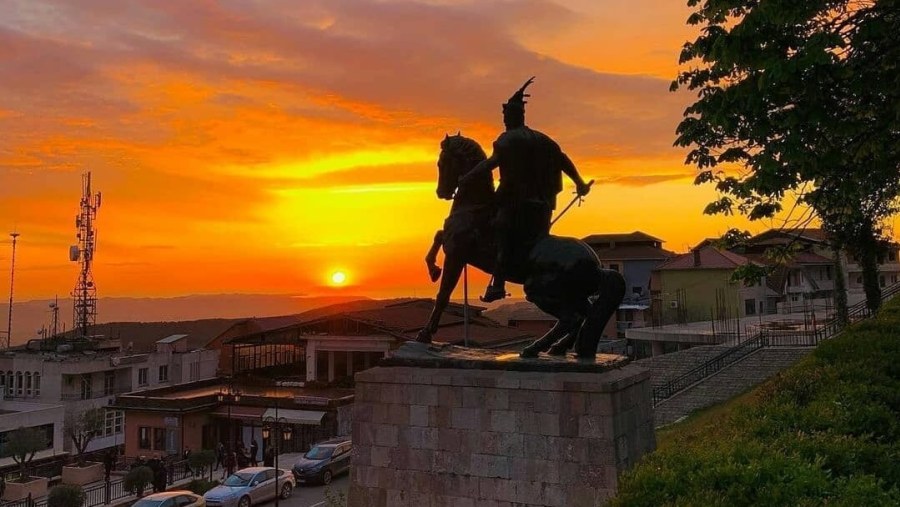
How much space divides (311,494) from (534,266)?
60.1 feet

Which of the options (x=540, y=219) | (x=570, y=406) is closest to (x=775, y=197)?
(x=540, y=219)

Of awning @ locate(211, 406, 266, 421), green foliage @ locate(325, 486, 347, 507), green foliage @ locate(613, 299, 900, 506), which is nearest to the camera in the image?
green foliage @ locate(613, 299, 900, 506)

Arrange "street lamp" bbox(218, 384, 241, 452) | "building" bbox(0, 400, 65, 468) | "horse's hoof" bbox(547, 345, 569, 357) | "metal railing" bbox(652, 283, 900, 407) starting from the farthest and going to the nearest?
"street lamp" bbox(218, 384, 241, 452) < "building" bbox(0, 400, 65, 468) < "metal railing" bbox(652, 283, 900, 407) < "horse's hoof" bbox(547, 345, 569, 357)

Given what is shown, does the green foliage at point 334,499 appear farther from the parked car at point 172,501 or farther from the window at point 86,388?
the window at point 86,388

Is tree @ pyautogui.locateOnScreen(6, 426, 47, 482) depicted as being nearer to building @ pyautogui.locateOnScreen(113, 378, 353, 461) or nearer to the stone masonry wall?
building @ pyautogui.locateOnScreen(113, 378, 353, 461)

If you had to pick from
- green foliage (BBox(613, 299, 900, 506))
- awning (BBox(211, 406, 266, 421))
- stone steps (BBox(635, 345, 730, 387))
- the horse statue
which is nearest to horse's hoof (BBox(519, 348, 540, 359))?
the horse statue

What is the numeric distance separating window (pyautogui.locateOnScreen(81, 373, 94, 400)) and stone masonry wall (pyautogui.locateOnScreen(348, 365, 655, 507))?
3707 cm

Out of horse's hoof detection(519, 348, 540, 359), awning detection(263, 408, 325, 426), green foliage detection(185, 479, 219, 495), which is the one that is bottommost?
green foliage detection(185, 479, 219, 495)

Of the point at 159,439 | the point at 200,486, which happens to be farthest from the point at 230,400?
the point at 200,486

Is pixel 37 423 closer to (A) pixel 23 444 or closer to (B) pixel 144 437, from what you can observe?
(B) pixel 144 437

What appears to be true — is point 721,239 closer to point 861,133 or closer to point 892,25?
point 861,133

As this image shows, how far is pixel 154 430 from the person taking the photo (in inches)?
1336

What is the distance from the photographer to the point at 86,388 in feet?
133

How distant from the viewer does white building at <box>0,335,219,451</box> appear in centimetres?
3912
